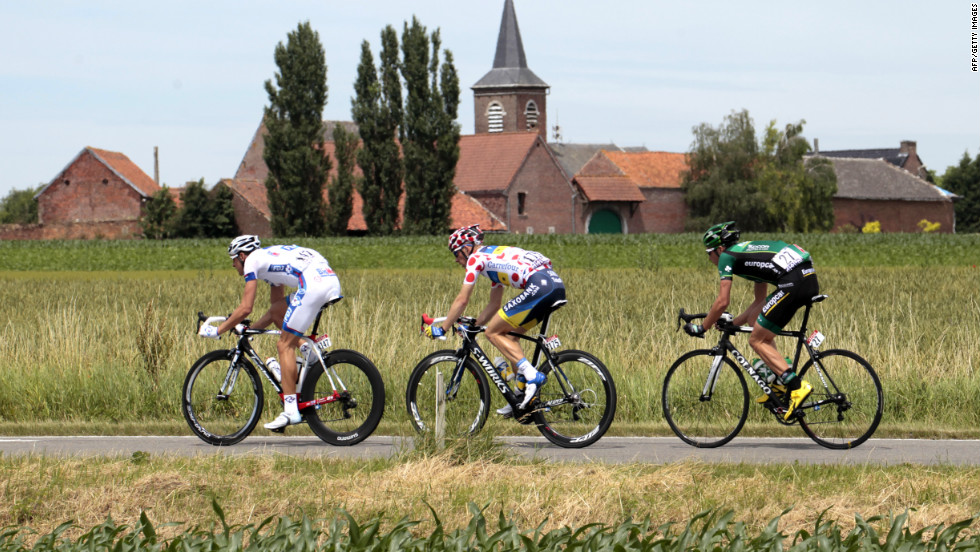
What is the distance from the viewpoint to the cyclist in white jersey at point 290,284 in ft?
33.3

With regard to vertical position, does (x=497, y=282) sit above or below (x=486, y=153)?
below

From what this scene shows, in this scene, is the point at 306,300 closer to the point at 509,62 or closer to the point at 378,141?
the point at 378,141

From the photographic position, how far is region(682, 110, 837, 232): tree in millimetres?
88125

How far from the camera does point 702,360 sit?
1032 centimetres

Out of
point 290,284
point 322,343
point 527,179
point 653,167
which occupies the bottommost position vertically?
point 322,343

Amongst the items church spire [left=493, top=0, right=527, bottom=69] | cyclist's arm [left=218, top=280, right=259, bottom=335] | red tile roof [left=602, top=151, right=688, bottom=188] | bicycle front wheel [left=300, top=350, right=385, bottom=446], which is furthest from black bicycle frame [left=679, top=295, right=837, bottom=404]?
church spire [left=493, top=0, right=527, bottom=69]

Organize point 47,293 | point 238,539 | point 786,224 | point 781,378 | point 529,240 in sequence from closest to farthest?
point 238,539 < point 781,378 < point 47,293 < point 529,240 < point 786,224

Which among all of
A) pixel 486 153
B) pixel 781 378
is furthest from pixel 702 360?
pixel 486 153

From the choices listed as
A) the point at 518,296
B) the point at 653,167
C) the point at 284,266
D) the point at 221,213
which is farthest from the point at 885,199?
the point at 284,266

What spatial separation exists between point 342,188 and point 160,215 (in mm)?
→ 14477

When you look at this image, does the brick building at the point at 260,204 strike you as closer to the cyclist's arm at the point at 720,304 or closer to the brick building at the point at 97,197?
the brick building at the point at 97,197

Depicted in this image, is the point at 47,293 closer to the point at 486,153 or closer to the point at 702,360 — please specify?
the point at 702,360

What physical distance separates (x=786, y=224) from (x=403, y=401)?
79.2 meters

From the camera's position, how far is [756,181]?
9050 centimetres
